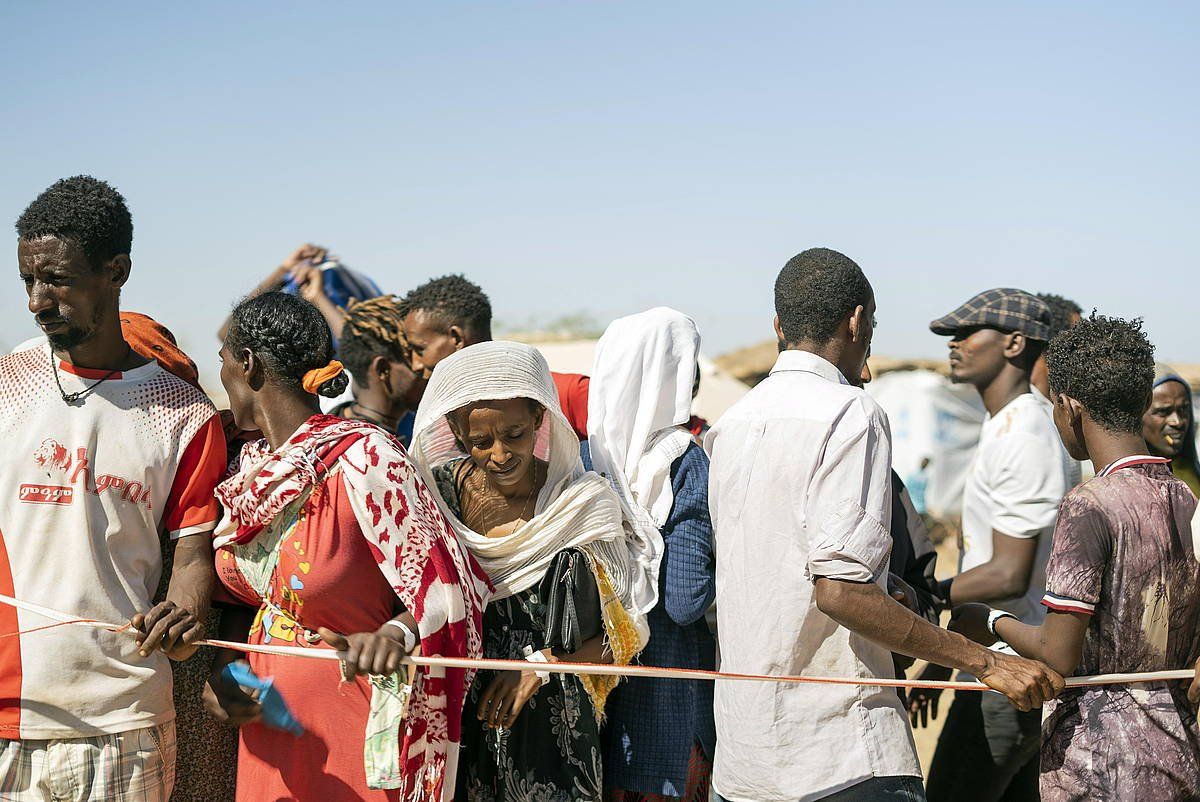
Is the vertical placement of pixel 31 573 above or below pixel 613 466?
below

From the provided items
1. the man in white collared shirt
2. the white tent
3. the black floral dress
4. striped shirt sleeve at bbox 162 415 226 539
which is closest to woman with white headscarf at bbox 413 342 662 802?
the black floral dress

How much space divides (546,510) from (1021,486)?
220 cm

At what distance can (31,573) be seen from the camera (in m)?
3.28

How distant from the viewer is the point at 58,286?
3336 millimetres

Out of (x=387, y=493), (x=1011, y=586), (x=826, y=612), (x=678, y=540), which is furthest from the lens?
(x=1011, y=586)

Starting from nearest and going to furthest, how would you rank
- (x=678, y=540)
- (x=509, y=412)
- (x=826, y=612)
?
(x=826, y=612) < (x=509, y=412) < (x=678, y=540)

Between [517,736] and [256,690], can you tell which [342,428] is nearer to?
[256,690]

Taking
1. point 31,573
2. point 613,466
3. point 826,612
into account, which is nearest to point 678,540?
point 613,466

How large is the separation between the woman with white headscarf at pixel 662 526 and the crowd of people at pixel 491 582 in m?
0.02

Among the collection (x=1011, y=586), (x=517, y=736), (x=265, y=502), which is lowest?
(x=517, y=736)

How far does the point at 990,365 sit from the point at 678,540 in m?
2.27

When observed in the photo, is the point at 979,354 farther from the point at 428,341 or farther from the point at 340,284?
the point at 340,284

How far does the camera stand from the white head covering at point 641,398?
402 centimetres

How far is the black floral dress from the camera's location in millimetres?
3564
